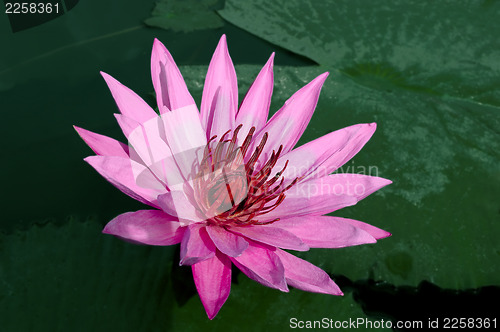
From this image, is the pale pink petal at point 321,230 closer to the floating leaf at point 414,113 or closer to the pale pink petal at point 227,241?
the pale pink petal at point 227,241

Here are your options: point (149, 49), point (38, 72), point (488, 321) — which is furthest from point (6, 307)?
point (488, 321)

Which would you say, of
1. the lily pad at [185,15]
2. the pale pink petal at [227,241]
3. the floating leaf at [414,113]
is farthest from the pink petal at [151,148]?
the lily pad at [185,15]

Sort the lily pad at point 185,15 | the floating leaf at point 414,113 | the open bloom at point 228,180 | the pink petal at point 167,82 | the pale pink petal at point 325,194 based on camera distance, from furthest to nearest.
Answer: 1. the lily pad at point 185,15
2. the floating leaf at point 414,113
3. the pink petal at point 167,82
4. the pale pink petal at point 325,194
5. the open bloom at point 228,180

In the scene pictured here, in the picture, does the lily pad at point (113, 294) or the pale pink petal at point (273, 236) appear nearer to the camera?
the pale pink petal at point (273, 236)

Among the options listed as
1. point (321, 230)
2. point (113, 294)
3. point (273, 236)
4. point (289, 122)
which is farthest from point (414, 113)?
point (113, 294)

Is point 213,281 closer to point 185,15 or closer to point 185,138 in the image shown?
point 185,138

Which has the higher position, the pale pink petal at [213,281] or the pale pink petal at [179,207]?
the pale pink petal at [179,207]
